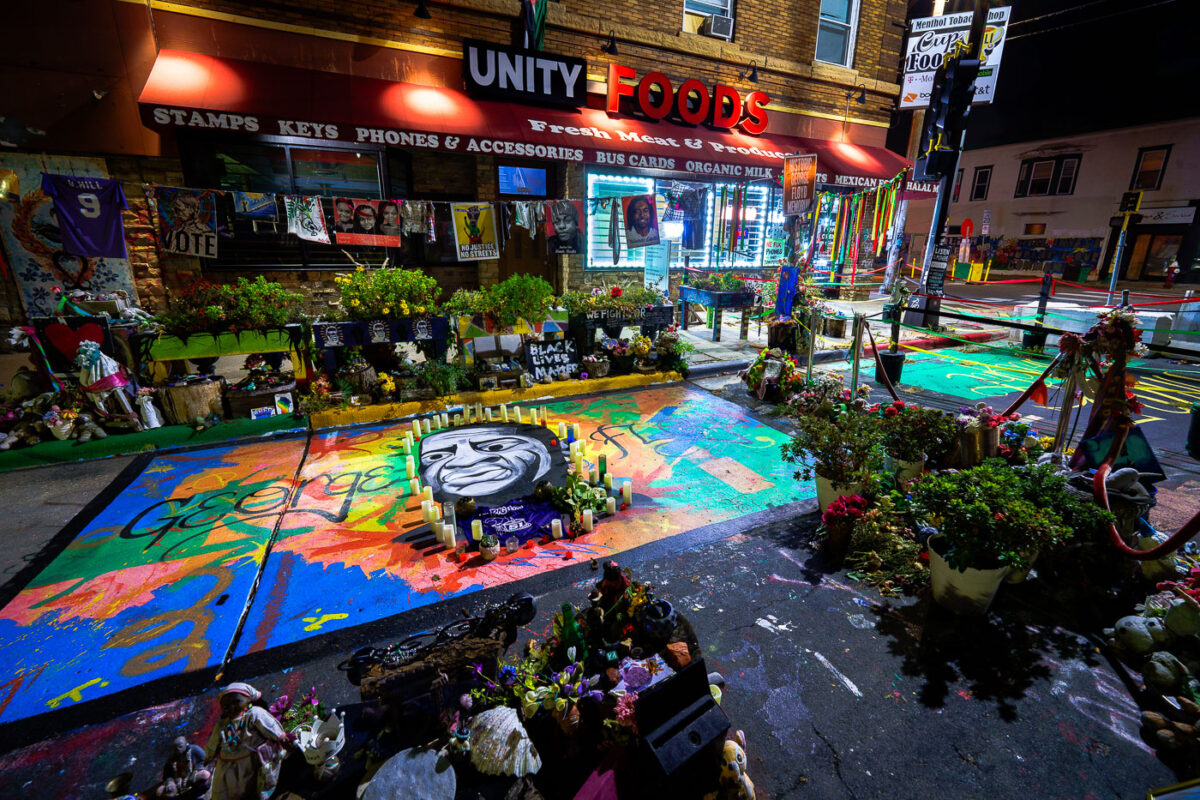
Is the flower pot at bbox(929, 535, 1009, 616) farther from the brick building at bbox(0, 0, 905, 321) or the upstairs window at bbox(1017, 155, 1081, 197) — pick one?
the upstairs window at bbox(1017, 155, 1081, 197)

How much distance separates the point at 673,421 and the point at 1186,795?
6.44m

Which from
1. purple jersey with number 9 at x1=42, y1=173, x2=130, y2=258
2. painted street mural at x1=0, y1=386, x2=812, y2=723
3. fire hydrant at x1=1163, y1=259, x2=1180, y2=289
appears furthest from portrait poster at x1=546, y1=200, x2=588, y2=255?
fire hydrant at x1=1163, y1=259, x2=1180, y2=289

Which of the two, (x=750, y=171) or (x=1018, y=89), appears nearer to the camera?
(x=750, y=171)

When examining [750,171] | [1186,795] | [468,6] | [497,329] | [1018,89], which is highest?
[1018,89]

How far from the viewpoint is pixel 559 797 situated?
269cm

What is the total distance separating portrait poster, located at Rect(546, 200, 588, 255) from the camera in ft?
35.6

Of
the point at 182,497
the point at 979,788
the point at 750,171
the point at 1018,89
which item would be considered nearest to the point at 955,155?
the point at 750,171

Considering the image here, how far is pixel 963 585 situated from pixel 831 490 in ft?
4.70

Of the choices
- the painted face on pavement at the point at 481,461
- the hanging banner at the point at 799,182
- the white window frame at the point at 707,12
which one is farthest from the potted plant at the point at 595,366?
the white window frame at the point at 707,12

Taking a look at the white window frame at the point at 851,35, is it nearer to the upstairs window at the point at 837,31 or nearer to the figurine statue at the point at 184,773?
the upstairs window at the point at 837,31

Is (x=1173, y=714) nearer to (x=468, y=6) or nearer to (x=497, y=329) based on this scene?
(x=497, y=329)

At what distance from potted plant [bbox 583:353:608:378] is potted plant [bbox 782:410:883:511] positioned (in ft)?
16.4

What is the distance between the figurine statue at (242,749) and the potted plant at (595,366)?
7.56 metres

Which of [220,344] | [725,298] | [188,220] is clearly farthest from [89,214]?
[725,298]
